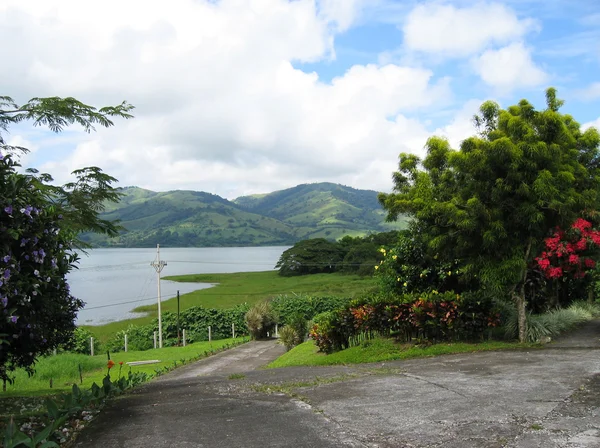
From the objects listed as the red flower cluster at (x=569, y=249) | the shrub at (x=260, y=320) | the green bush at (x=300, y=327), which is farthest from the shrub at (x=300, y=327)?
the red flower cluster at (x=569, y=249)

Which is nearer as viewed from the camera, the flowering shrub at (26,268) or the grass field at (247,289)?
the flowering shrub at (26,268)

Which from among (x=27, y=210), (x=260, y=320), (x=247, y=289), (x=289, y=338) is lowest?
(x=247, y=289)

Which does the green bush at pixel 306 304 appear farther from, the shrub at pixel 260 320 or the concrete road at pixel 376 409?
the concrete road at pixel 376 409

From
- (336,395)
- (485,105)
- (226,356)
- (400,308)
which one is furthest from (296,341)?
(336,395)

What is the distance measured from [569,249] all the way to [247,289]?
67950mm

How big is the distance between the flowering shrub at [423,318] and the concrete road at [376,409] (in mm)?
2917

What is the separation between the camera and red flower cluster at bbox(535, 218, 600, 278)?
13570 mm

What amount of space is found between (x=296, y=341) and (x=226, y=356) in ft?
10.9

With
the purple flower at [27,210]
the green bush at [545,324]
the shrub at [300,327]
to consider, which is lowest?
the shrub at [300,327]

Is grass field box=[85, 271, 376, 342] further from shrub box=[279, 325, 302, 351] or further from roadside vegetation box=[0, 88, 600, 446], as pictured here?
roadside vegetation box=[0, 88, 600, 446]

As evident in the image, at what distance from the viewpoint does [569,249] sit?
14344mm

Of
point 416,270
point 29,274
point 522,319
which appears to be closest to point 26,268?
point 29,274

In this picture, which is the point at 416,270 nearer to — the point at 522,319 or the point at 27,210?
the point at 522,319

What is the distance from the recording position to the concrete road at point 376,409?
570 centimetres
